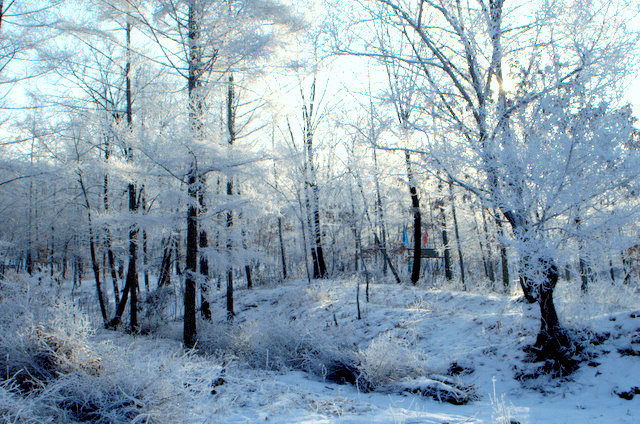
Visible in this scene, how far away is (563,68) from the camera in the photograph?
214 inches

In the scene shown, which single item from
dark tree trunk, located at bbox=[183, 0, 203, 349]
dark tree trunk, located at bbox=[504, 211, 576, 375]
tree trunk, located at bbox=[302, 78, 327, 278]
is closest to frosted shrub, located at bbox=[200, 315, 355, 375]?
dark tree trunk, located at bbox=[183, 0, 203, 349]

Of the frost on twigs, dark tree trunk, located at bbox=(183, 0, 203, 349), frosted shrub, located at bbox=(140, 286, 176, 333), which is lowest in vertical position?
frosted shrub, located at bbox=(140, 286, 176, 333)

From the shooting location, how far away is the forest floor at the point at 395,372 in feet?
11.4

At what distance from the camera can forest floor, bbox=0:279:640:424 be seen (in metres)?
3.47

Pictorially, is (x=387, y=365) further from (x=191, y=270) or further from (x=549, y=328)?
(x=191, y=270)

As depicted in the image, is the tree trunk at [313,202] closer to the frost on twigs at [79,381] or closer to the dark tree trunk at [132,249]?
the dark tree trunk at [132,249]

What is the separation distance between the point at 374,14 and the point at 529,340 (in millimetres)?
6246

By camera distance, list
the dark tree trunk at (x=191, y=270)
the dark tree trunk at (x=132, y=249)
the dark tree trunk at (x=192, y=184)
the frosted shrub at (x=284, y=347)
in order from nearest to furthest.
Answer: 1. the frosted shrub at (x=284, y=347)
2. the dark tree trunk at (x=192, y=184)
3. the dark tree trunk at (x=191, y=270)
4. the dark tree trunk at (x=132, y=249)

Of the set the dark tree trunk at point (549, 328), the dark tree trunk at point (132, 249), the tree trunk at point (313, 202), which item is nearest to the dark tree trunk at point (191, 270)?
the dark tree trunk at point (132, 249)

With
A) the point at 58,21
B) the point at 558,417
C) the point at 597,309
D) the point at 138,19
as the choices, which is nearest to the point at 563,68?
the point at 597,309

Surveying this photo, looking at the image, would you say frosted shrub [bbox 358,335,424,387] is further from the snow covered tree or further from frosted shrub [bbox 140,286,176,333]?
frosted shrub [bbox 140,286,176,333]

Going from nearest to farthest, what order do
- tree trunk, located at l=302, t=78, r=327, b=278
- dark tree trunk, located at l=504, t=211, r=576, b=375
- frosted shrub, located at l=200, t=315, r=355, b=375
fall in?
1. dark tree trunk, located at l=504, t=211, r=576, b=375
2. frosted shrub, located at l=200, t=315, r=355, b=375
3. tree trunk, located at l=302, t=78, r=327, b=278

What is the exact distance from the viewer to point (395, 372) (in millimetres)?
5434

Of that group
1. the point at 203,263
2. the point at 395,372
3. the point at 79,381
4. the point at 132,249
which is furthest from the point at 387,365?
the point at 132,249
